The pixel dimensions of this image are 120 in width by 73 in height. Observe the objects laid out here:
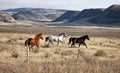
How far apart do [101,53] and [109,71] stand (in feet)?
39.1

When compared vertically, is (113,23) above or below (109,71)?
below

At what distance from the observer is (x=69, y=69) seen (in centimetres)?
1259

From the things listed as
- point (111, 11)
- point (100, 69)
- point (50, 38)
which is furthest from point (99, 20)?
point (100, 69)

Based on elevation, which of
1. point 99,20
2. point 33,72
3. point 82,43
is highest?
point 33,72

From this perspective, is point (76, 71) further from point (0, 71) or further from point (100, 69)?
point (0, 71)

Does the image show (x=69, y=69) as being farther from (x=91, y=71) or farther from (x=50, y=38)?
(x=50, y=38)

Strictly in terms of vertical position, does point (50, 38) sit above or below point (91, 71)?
below

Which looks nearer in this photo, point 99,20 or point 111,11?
point 99,20

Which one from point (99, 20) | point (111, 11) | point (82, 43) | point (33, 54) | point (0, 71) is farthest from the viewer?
point (111, 11)

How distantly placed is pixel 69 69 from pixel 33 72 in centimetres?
134

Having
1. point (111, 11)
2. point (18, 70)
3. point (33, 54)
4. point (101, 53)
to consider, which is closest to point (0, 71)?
point (18, 70)

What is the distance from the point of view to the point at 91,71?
12.3m

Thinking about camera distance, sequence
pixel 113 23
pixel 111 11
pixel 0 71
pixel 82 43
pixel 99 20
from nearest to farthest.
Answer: pixel 0 71, pixel 82 43, pixel 113 23, pixel 99 20, pixel 111 11

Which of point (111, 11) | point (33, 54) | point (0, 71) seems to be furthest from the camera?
point (111, 11)
